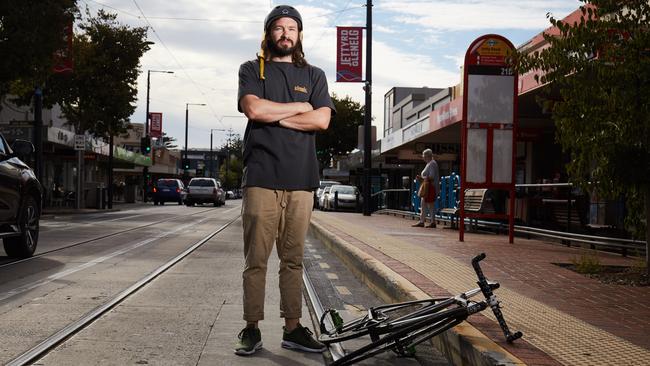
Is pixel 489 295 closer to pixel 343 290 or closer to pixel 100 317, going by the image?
pixel 100 317

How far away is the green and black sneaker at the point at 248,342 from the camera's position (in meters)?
4.71

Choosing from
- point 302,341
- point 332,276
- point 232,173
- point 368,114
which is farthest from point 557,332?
point 232,173

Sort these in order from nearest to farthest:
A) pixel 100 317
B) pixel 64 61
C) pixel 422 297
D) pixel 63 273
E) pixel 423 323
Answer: pixel 423 323, pixel 422 297, pixel 100 317, pixel 63 273, pixel 64 61

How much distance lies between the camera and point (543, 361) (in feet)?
12.7

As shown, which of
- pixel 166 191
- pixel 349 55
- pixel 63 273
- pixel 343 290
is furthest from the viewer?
pixel 166 191

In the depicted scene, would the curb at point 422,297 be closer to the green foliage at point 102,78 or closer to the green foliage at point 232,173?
the green foliage at point 102,78

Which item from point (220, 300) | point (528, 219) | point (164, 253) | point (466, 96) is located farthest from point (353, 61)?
point (220, 300)

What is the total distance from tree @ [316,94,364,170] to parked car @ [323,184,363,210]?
27381mm

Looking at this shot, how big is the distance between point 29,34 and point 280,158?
16276 millimetres

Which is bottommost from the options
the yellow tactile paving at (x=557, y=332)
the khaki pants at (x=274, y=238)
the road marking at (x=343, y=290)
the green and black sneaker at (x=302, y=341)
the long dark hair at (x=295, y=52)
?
the road marking at (x=343, y=290)

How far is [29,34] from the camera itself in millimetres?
18891

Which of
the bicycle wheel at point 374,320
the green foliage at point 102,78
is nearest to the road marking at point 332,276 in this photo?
the bicycle wheel at point 374,320

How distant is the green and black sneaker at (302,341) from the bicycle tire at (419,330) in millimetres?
661

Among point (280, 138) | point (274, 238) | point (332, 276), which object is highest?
point (280, 138)
